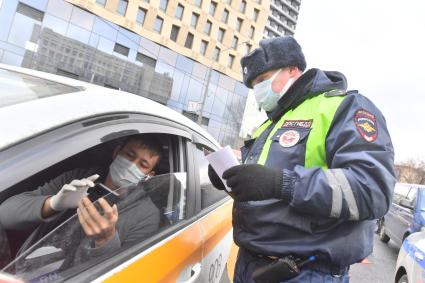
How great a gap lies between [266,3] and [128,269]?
134ft

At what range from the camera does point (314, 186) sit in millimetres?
1482

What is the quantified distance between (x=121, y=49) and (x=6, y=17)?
763 centimetres

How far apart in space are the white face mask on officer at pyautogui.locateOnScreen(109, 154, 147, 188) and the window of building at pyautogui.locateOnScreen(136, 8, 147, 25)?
2838cm

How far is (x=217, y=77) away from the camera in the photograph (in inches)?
1382

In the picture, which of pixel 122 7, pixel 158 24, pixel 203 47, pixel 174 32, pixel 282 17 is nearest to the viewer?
pixel 122 7

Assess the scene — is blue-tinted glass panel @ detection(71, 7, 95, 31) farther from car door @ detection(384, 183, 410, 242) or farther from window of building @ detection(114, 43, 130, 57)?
car door @ detection(384, 183, 410, 242)

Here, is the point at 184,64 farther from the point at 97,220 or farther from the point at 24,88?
the point at 97,220

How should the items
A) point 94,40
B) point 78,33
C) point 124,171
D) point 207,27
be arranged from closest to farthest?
point 124,171
point 78,33
point 94,40
point 207,27

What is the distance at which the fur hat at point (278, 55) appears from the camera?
2053mm

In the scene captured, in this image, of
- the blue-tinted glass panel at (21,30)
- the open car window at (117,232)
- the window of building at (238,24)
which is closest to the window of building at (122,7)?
the blue-tinted glass panel at (21,30)

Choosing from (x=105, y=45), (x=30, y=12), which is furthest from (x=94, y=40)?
(x=30, y=12)

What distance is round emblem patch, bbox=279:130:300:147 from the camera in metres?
1.72

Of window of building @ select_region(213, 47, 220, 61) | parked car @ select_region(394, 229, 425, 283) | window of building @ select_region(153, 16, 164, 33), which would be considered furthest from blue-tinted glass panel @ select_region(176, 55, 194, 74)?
parked car @ select_region(394, 229, 425, 283)

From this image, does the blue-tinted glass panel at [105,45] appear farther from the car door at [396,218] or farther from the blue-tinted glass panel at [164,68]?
the car door at [396,218]
